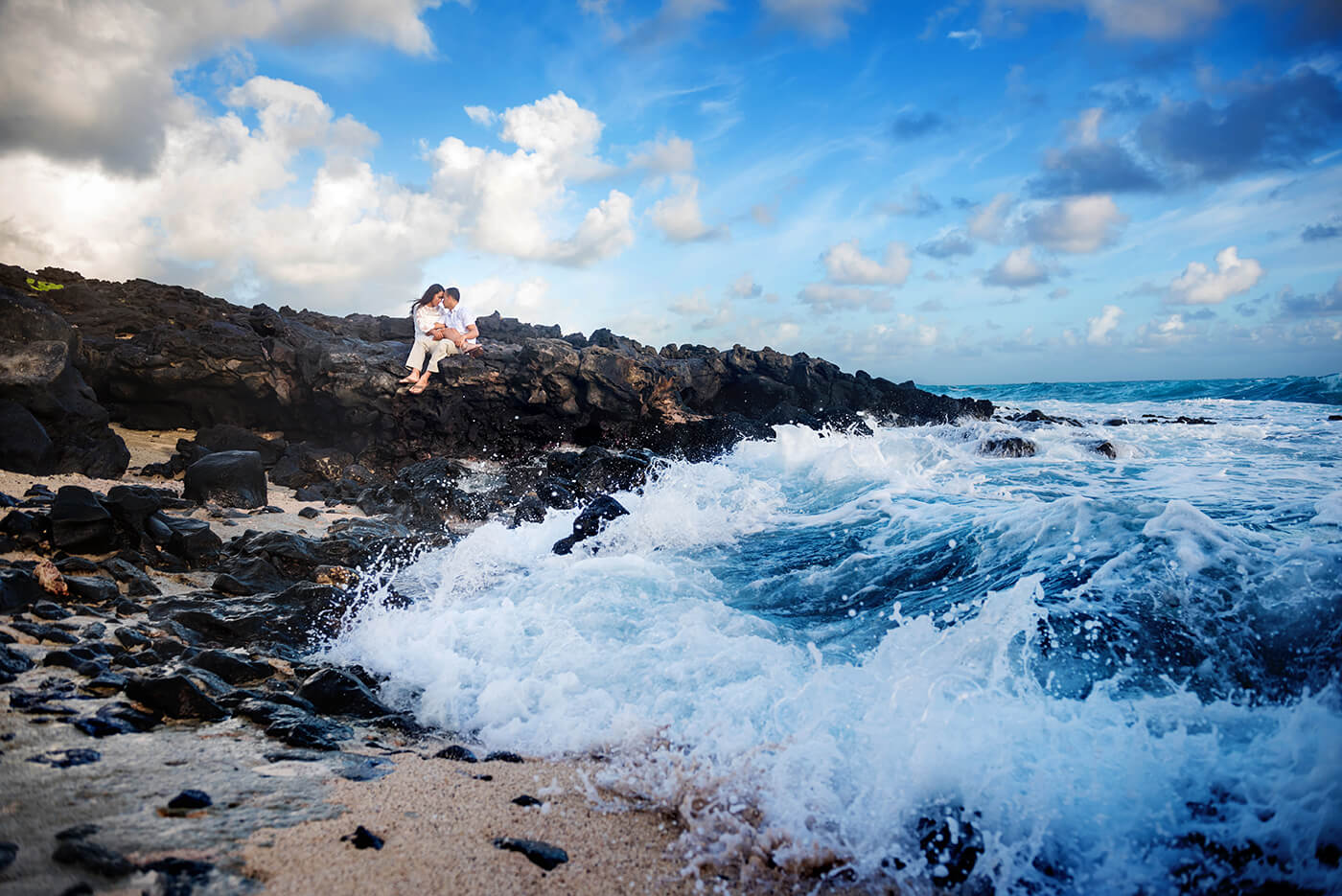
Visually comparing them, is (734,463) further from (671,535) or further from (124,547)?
(124,547)

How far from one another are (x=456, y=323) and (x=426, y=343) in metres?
0.76

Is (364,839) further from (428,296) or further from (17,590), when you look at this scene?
(428,296)

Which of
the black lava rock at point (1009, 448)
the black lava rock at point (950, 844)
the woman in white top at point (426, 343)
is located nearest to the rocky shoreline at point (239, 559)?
the woman in white top at point (426, 343)

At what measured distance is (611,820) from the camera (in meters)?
2.62

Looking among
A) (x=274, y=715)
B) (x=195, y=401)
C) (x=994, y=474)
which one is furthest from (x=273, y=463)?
(x=994, y=474)

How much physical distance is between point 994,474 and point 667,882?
35.2 feet

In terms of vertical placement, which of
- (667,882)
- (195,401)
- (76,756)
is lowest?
(667,882)

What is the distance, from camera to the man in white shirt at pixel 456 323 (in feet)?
39.4

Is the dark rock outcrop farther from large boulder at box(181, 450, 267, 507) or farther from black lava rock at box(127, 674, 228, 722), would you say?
large boulder at box(181, 450, 267, 507)

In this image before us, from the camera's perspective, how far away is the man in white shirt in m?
12.0

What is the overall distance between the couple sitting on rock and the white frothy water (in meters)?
6.68

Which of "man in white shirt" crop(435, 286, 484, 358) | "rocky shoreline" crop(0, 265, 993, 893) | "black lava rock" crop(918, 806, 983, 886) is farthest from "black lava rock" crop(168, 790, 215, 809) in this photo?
"man in white shirt" crop(435, 286, 484, 358)

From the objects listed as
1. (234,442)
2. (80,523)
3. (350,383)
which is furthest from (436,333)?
(80,523)

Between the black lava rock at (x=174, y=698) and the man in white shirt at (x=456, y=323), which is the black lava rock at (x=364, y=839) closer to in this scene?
the black lava rock at (x=174, y=698)
